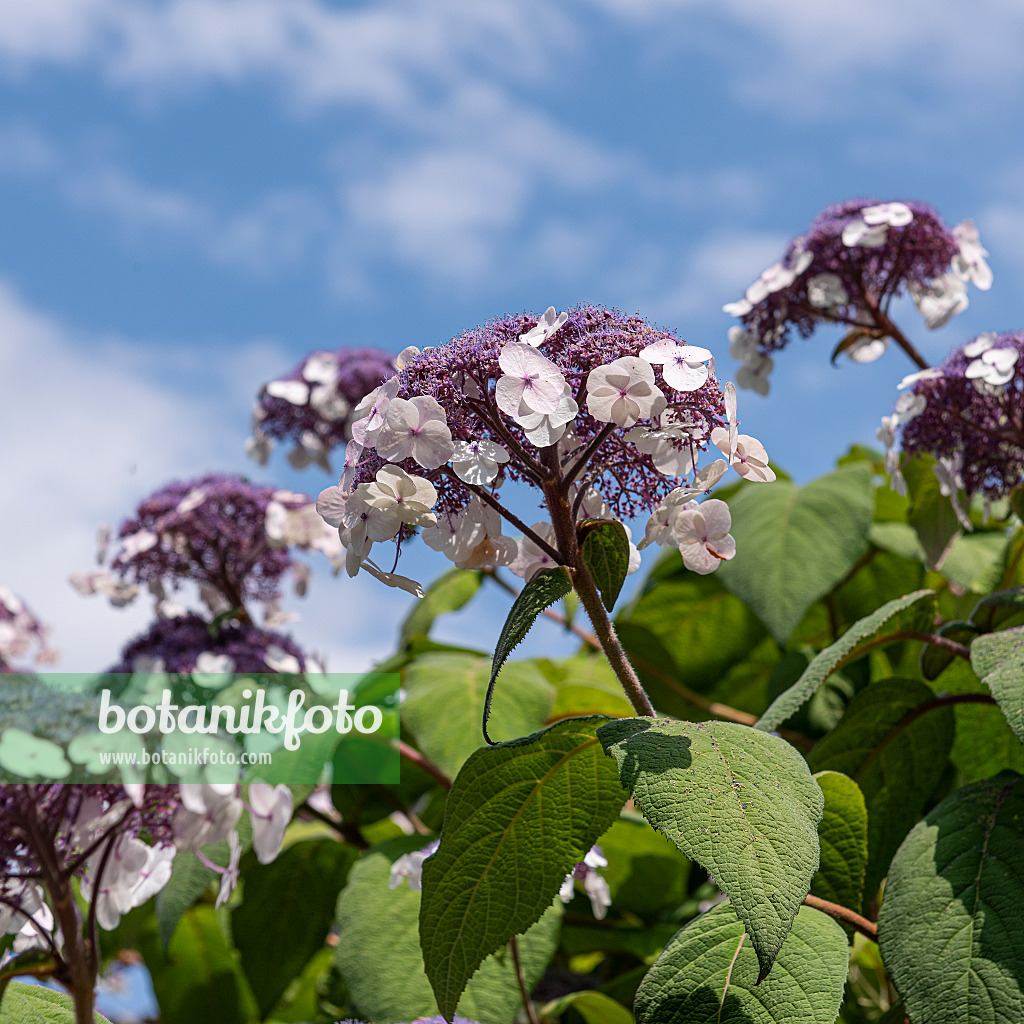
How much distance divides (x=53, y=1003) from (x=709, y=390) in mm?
882

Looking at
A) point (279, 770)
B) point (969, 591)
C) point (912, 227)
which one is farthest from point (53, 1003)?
point (912, 227)

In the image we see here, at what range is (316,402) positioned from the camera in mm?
2471

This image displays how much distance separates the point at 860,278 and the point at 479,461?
1.36m

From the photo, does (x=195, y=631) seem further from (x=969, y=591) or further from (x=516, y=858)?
(x=969, y=591)

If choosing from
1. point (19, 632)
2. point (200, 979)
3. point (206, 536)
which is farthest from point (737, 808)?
point (19, 632)

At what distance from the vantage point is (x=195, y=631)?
2.00 m

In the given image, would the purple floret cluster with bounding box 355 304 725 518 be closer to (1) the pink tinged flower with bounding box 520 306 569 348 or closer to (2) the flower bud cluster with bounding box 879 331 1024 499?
(1) the pink tinged flower with bounding box 520 306 569 348

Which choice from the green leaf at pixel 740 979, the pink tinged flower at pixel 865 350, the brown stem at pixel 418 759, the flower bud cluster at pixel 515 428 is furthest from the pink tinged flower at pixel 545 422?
the pink tinged flower at pixel 865 350

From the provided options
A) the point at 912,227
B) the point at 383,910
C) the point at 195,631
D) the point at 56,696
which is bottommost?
the point at 383,910

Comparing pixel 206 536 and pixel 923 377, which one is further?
pixel 206 536

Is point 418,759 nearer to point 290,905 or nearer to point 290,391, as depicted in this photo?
point 290,905

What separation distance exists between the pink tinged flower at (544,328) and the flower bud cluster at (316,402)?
1506 mm

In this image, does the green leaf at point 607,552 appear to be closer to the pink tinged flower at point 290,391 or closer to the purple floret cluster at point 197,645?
the purple floret cluster at point 197,645

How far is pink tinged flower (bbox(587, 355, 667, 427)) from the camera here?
2.67ft
